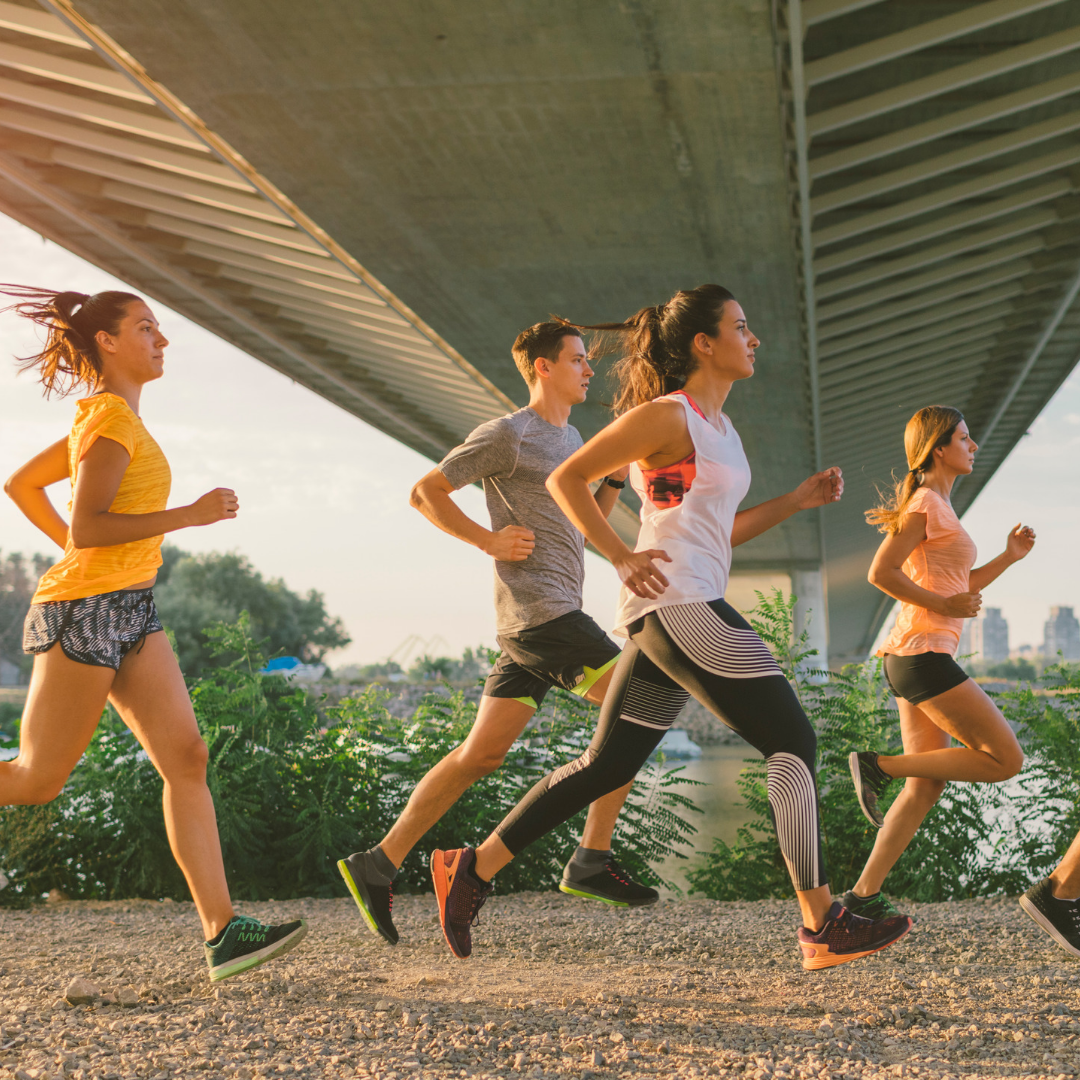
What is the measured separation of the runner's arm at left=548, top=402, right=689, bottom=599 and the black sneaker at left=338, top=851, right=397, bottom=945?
1.49 metres

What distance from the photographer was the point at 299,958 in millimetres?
3830

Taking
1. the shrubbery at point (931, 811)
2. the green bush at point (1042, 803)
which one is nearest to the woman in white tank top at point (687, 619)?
A: the shrubbery at point (931, 811)

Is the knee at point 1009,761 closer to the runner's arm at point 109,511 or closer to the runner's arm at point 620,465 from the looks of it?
the runner's arm at point 620,465

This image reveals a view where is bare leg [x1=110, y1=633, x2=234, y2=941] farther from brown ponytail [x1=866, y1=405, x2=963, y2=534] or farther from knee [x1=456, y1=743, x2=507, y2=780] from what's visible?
brown ponytail [x1=866, y1=405, x2=963, y2=534]

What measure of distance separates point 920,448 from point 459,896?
2.48 m

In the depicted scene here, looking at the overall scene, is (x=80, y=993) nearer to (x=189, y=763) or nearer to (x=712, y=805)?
(x=189, y=763)

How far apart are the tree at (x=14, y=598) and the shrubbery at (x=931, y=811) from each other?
6687cm

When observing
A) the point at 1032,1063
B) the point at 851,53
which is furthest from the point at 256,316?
the point at 1032,1063

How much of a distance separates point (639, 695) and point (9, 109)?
511 inches

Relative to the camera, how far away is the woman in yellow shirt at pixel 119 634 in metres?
3.16

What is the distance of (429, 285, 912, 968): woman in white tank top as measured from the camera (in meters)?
2.96

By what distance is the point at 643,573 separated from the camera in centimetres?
304

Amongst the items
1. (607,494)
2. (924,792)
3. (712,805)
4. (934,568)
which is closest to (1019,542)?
(934,568)

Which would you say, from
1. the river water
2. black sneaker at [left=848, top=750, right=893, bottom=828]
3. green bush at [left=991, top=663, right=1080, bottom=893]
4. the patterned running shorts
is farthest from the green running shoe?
green bush at [left=991, top=663, right=1080, bottom=893]
